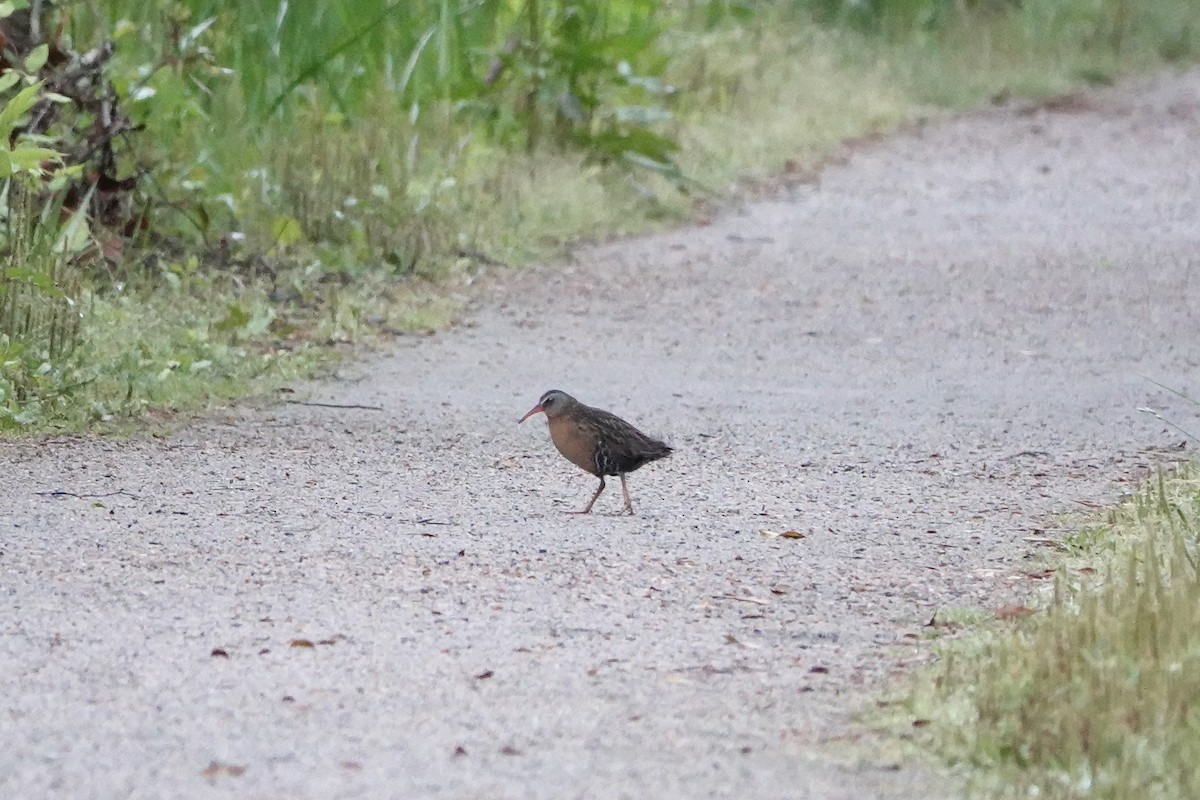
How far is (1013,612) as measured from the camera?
218 inches

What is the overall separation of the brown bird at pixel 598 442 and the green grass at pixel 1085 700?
2.00 meters

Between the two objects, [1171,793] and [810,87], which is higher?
[1171,793]

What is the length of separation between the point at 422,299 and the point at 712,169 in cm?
489

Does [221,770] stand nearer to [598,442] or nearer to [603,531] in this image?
[603,531]

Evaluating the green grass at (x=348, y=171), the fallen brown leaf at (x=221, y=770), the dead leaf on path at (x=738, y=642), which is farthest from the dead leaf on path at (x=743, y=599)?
the green grass at (x=348, y=171)

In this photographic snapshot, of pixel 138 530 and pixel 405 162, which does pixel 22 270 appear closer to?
pixel 138 530

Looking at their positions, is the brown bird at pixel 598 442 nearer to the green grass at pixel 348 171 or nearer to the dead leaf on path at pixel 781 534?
the dead leaf on path at pixel 781 534

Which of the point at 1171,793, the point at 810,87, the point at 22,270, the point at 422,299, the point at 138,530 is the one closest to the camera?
the point at 1171,793

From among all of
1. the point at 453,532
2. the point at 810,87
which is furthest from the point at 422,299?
the point at 810,87

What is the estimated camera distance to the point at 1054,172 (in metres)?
16.8

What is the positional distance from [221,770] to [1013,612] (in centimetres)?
232

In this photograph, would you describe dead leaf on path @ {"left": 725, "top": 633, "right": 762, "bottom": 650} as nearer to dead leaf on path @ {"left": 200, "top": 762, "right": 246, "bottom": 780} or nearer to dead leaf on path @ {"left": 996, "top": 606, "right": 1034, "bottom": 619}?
dead leaf on path @ {"left": 996, "top": 606, "right": 1034, "bottom": 619}

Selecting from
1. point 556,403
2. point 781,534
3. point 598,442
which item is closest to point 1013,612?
point 781,534

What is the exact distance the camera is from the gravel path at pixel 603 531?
4410mm
